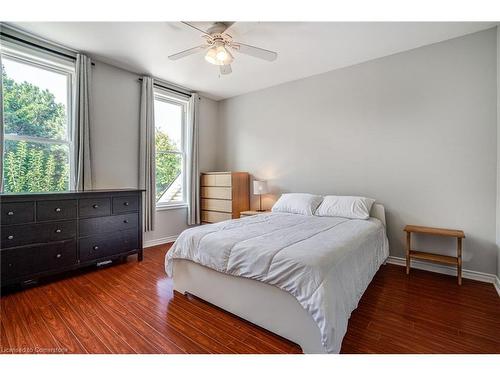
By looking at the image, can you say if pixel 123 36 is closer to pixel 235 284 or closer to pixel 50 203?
pixel 50 203

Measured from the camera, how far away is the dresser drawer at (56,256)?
2367 mm

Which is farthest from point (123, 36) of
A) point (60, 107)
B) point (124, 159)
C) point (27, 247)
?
point (27, 247)

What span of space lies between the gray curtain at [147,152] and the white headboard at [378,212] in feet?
10.6

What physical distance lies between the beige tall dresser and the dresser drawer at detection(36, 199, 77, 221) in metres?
2.25

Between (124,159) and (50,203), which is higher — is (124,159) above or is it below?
above

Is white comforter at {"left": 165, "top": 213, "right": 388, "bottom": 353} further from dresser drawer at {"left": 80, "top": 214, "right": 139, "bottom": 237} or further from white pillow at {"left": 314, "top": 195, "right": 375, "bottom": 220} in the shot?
dresser drawer at {"left": 80, "top": 214, "right": 139, "bottom": 237}

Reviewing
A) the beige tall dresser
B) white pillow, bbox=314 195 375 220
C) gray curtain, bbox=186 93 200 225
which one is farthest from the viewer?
gray curtain, bbox=186 93 200 225

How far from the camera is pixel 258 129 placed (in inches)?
174

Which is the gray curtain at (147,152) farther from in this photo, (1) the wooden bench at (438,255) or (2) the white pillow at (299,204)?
(1) the wooden bench at (438,255)

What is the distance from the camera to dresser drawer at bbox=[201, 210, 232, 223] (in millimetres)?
4309

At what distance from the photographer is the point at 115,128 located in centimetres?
345

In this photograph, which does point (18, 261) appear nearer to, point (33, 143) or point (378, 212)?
point (33, 143)

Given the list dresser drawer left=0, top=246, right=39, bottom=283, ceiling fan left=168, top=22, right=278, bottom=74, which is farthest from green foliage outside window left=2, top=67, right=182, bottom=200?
ceiling fan left=168, top=22, right=278, bottom=74
